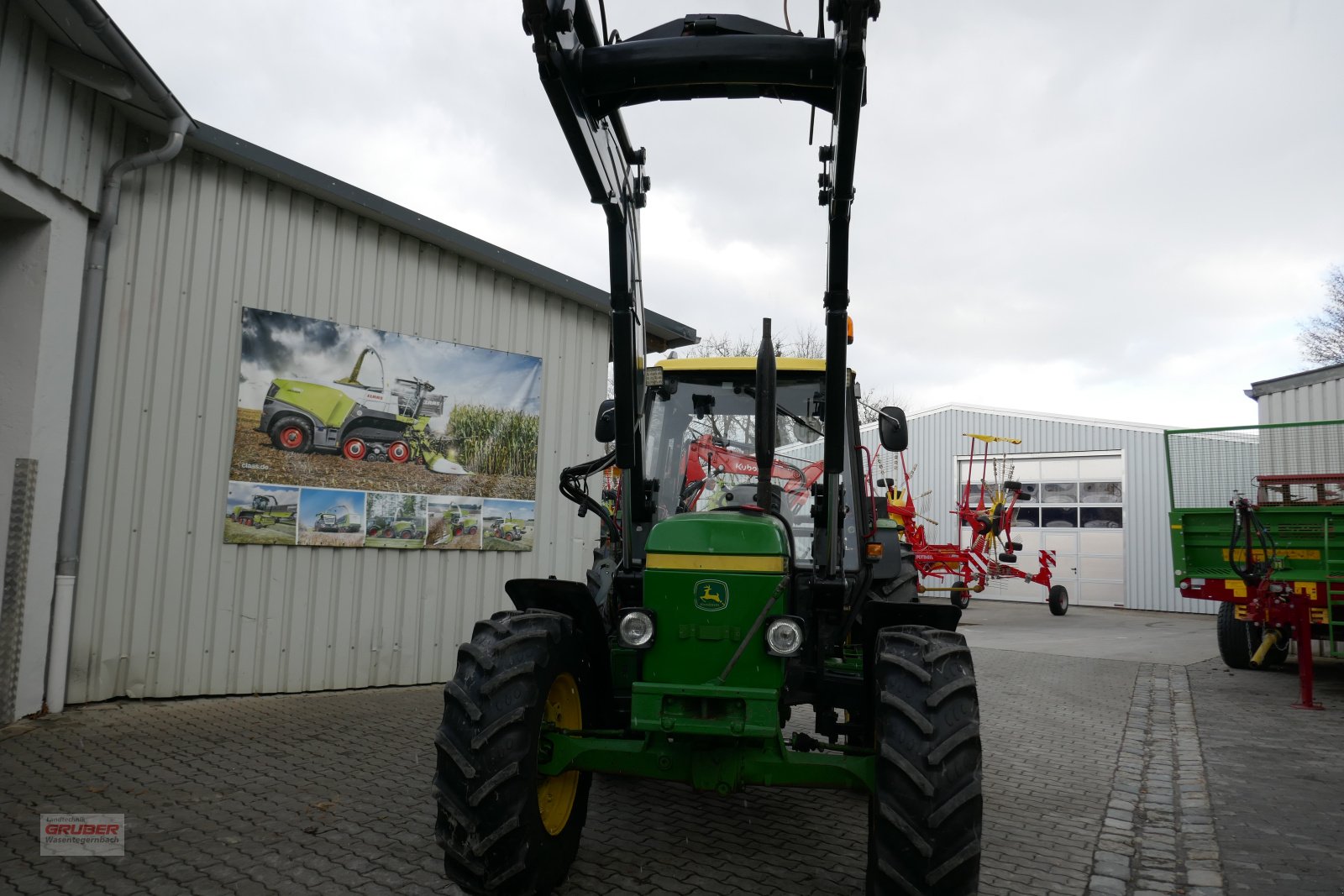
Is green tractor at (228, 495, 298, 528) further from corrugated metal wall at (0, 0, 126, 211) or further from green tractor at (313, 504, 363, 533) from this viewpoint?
corrugated metal wall at (0, 0, 126, 211)

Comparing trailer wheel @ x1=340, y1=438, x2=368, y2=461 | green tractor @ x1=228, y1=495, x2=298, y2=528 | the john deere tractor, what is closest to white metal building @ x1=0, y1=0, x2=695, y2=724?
green tractor @ x1=228, y1=495, x2=298, y2=528

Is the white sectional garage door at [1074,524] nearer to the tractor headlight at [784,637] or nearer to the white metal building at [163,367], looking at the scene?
the white metal building at [163,367]

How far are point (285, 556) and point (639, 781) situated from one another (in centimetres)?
349

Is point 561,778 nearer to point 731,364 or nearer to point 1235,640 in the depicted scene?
point 731,364

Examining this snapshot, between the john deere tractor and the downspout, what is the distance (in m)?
3.89

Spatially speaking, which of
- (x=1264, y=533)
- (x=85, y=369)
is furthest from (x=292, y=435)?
Answer: (x=1264, y=533)

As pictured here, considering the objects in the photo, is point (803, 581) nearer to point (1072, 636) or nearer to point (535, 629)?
point (535, 629)

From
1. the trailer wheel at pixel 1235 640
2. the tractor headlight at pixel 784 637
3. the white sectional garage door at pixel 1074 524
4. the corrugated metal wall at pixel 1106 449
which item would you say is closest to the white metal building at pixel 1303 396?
the trailer wheel at pixel 1235 640

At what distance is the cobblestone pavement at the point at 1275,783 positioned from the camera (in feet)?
13.3

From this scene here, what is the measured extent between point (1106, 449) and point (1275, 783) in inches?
602

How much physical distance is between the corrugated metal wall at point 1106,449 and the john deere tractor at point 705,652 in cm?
1569

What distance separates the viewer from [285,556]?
696 centimetres

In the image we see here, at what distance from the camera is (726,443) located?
4.75 metres

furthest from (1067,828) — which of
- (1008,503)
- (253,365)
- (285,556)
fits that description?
(1008,503)
